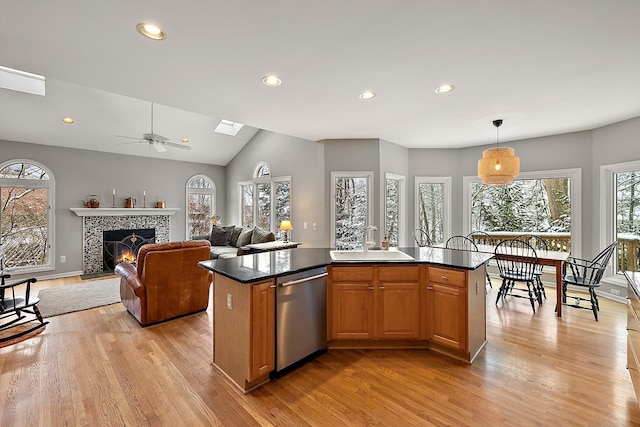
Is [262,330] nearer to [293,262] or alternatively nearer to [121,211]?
[293,262]

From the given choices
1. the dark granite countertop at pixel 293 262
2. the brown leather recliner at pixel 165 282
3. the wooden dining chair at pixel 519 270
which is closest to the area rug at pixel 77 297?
the brown leather recliner at pixel 165 282

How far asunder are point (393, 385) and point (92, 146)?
727cm

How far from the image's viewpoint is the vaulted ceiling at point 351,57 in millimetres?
1894

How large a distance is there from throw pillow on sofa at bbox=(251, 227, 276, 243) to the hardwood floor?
9.49ft

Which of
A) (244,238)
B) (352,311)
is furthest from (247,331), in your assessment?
(244,238)

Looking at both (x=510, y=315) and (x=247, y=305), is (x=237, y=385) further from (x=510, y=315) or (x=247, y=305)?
(x=510, y=315)

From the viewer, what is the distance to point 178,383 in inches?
93.2

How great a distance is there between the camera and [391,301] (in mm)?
2859

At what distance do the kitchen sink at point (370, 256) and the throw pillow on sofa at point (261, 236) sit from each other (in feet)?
9.98

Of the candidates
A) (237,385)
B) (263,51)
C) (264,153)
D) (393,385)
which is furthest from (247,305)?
(264,153)

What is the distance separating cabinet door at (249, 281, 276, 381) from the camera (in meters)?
2.24

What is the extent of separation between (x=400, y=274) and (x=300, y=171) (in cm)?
372

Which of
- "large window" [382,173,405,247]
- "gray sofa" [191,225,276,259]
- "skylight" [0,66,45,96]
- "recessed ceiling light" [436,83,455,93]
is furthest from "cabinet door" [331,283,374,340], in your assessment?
"skylight" [0,66,45,96]

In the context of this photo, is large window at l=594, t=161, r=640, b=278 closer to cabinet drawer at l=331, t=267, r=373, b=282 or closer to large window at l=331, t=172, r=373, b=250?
large window at l=331, t=172, r=373, b=250
